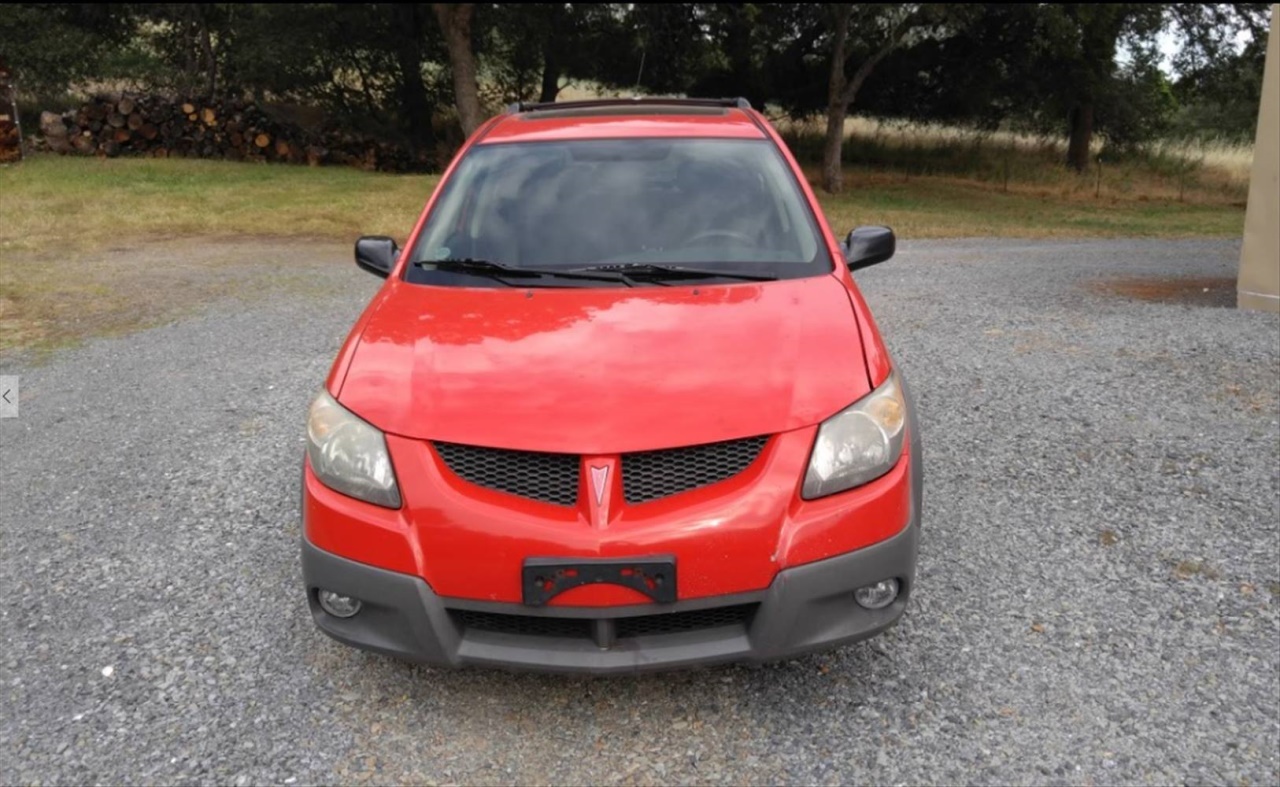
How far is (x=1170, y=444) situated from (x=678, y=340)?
10.6 feet

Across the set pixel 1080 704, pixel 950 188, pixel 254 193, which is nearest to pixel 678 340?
pixel 1080 704

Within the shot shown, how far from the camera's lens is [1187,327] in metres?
7.54

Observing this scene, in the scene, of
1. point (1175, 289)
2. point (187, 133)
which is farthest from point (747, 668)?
point (187, 133)

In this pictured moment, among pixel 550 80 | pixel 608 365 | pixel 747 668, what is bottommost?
pixel 747 668

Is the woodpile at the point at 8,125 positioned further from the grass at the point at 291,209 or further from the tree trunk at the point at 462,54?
the tree trunk at the point at 462,54

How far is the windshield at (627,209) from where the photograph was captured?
381cm

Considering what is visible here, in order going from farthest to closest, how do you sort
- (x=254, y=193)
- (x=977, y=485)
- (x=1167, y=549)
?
(x=254, y=193), (x=977, y=485), (x=1167, y=549)

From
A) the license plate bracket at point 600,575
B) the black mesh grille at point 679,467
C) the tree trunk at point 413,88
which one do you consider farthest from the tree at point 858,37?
the license plate bracket at point 600,575

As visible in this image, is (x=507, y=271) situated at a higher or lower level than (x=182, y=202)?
higher

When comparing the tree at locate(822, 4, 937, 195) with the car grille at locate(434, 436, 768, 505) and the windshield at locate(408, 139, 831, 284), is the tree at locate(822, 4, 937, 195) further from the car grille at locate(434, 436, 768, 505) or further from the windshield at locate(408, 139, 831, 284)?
the car grille at locate(434, 436, 768, 505)

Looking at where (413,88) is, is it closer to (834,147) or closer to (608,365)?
(834,147)

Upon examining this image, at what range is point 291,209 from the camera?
15.7 meters

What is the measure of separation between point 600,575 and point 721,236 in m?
1.71

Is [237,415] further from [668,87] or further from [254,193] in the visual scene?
[668,87]
